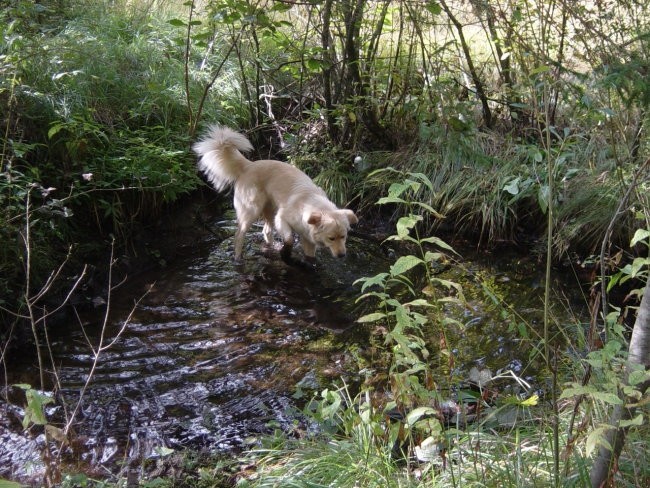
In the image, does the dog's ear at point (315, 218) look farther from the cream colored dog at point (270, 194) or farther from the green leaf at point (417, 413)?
the green leaf at point (417, 413)

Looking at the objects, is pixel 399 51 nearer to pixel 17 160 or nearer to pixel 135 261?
pixel 135 261

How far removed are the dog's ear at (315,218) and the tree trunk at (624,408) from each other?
354 cm

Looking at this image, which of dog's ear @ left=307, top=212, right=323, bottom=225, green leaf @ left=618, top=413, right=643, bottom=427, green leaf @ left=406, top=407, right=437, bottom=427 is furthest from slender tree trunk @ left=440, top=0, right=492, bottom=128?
green leaf @ left=618, top=413, right=643, bottom=427

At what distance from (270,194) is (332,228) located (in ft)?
2.66

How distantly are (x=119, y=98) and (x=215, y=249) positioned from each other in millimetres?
1708

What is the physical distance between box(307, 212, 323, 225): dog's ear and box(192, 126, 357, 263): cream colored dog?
0.37 ft

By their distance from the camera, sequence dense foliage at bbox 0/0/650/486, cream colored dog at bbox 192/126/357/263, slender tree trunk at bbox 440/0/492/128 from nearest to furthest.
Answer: dense foliage at bbox 0/0/650/486
cream colored dog at bbox 192/126/357/263
slender tree trunk at bbox 440/0/492/128

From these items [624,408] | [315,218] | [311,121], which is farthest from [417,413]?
[311,121]

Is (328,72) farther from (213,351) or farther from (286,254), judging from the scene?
(213,351)

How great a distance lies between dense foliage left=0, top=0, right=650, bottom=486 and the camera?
4762 mm

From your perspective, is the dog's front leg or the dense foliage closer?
the dense foliage

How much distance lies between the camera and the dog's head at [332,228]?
17.7ft

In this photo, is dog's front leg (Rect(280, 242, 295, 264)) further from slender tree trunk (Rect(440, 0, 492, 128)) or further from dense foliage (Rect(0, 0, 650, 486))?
slender tree trunk (Rect(440, 0, 492, 128))

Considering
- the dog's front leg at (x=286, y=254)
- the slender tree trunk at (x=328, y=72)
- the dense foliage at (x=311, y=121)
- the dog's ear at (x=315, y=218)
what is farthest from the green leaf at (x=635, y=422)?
the slender tree trunk at (x=328, y=72)
